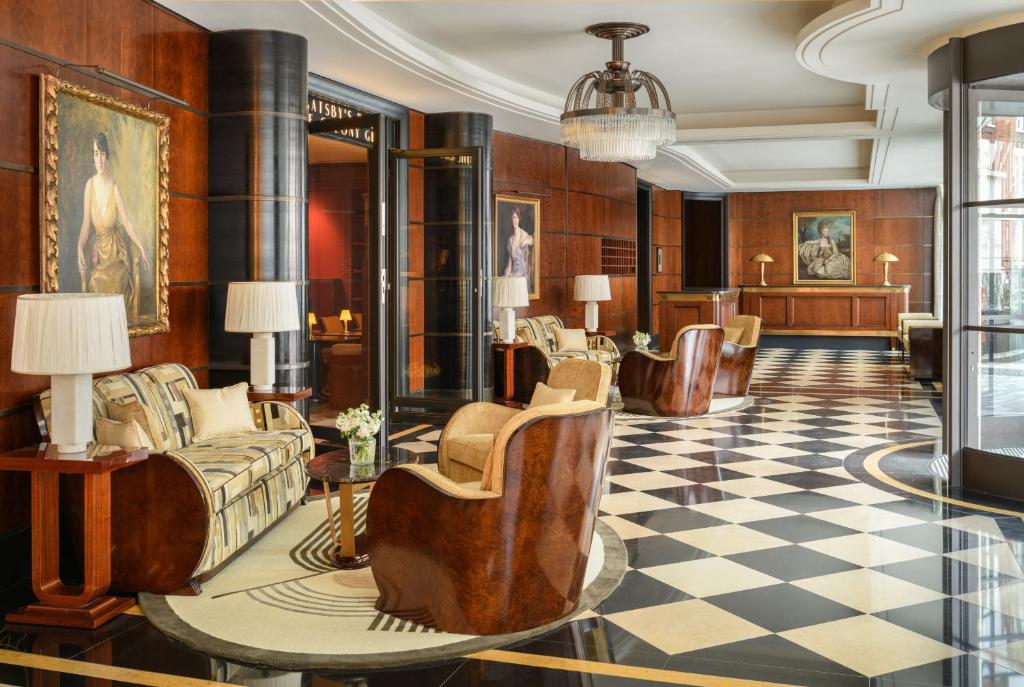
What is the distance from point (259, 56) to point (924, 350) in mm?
9110

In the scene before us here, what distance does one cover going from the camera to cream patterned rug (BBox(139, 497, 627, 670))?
134 inches

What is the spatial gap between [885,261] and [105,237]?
15698 millimetres

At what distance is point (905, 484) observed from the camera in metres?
6.26

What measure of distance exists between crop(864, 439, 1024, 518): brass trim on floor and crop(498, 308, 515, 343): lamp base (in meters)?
3.51

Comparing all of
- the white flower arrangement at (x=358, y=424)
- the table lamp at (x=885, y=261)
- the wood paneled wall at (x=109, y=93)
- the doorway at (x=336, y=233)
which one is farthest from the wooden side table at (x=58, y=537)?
the table lamp at (x=885, y=261)

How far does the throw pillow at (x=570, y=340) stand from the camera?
10617mm

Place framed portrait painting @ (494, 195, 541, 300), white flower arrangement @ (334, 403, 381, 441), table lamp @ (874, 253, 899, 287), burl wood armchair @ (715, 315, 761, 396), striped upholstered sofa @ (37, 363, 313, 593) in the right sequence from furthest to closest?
table lamp @ (874, 253, 899, 287) < framed portrait painting @ (494, 195, 541, 300) < burl wood armchair @ (715, 315, 761, 396) < white flower arrangement @ (334, 403, 381, 441) < striped upholstered sofa @ (37, 363, 313, 593)

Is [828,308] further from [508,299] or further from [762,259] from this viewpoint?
[508,299]

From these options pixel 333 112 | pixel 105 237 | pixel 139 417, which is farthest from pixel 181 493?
pixel 333 112

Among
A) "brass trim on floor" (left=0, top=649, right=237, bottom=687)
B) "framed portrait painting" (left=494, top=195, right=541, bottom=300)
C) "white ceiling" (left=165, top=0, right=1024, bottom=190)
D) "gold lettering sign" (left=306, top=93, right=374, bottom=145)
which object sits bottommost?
"brass trim on floor" (left=0, top=649, right=237, bottom=687)

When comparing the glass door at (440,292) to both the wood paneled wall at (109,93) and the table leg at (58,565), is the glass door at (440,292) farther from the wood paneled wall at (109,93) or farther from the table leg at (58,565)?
the table leg at (58,565)

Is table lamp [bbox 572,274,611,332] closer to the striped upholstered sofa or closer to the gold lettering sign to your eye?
the gold lettering sign

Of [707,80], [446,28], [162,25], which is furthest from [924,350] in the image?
[162,25]

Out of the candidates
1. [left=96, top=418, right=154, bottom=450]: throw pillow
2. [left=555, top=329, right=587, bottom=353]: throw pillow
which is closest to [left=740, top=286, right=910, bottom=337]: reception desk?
[left=555, top=329, right=587, bottom=353]: throw pillow
